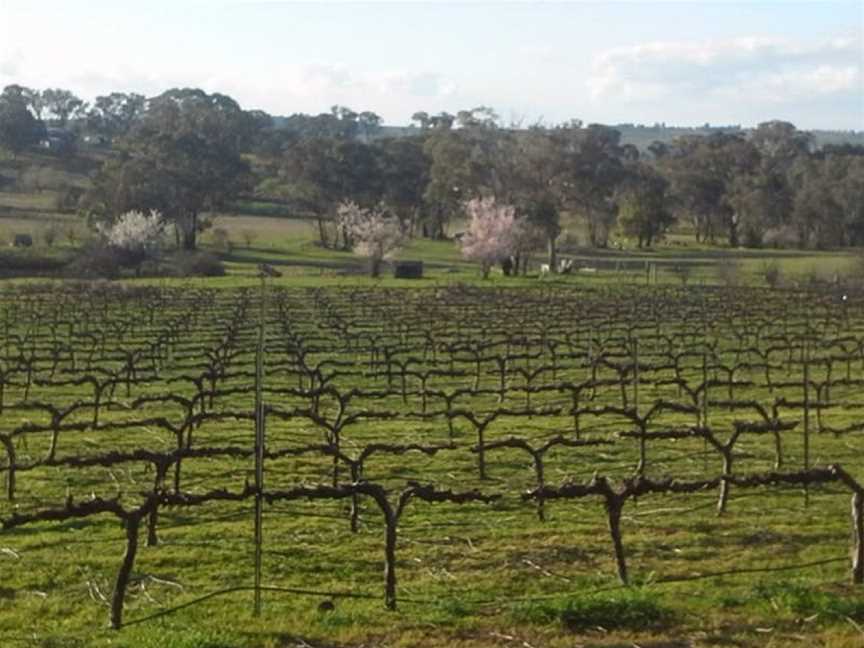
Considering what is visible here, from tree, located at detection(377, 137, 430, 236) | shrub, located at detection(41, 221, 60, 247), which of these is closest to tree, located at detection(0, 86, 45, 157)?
tree, located at detection(377, 137, 430, 236)

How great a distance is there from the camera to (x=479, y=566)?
10539 mm

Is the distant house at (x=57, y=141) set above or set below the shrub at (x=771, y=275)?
above

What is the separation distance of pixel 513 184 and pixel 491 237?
1089cm

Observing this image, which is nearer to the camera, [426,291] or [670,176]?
[426,291]

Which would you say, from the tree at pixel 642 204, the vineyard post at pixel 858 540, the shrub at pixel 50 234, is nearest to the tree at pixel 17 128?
the shrub at pixel 50 234

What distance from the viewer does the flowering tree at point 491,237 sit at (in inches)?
2493

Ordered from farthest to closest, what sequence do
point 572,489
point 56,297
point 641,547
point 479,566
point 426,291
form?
1. point 426,291
2. point 56,297
3. point 641,547
4. point 479,566
5. point 572,489

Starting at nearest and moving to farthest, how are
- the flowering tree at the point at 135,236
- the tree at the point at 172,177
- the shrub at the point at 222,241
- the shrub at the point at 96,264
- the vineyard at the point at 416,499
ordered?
the vineyard at the point at 416,499 < the shrub at the point at 96,264 < the flowering tree at the point at 135,236 < the shrub at the point at 222,241 < the tree at the point at 172,177

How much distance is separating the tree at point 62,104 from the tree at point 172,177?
5104 cm

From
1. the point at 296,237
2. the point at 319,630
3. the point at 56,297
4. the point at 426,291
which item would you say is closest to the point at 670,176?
the point at 296,237

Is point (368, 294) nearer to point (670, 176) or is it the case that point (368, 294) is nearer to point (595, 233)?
point (595, 233)

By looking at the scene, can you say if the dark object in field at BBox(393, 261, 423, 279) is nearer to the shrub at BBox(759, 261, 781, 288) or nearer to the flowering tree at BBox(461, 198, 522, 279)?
the flowering tree at BBox(461, 198, 522, 279)

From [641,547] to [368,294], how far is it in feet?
125

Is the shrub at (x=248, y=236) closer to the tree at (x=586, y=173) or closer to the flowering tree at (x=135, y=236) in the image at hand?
the flowering tree at (x=135, y=236)
